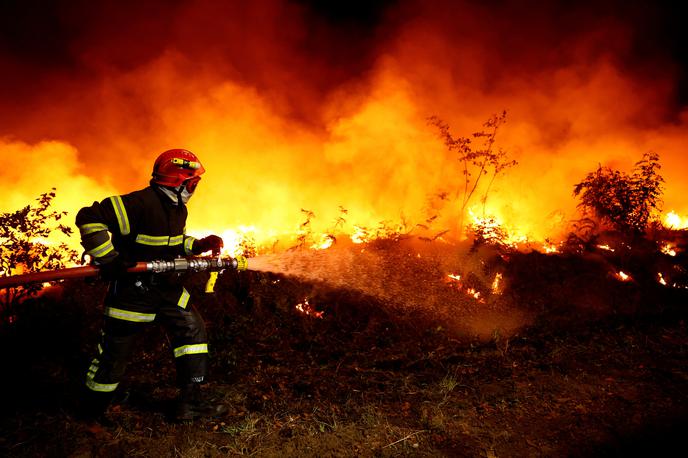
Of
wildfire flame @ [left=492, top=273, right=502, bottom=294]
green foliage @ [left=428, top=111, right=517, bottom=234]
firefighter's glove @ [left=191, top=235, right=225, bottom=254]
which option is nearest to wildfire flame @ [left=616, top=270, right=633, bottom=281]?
wildfire flame @ [left=492, top=273, right=502, bottom=294]

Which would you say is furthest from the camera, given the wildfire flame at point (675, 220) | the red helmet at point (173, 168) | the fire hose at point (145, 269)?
the wildfire flame at point (675, 220)

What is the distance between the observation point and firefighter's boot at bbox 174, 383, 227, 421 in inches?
145

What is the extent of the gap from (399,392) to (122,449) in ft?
8.62

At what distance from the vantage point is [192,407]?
3.72m

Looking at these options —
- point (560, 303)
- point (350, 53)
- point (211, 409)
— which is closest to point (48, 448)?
point (211, 409)

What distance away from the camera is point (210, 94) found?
12.8 meters

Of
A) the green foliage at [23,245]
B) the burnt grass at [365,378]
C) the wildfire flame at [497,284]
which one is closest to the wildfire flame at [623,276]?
the burnt grass at [365,378]

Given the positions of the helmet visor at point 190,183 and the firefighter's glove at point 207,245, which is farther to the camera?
the firefighter's glove at point 207,245

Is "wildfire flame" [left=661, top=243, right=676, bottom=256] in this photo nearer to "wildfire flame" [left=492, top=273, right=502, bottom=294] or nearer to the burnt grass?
the burnt grass

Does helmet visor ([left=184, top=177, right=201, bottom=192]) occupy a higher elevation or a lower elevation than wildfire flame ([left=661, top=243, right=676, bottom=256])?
lower

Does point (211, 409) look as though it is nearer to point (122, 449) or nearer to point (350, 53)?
point (122, 449)

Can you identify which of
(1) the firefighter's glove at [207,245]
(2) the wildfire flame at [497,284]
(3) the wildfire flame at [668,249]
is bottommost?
(1) the firefighter's glove at [207,245]

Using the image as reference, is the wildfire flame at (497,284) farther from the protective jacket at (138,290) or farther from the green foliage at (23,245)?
the green foliage at (23,245)

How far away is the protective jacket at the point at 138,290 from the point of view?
131 inches
